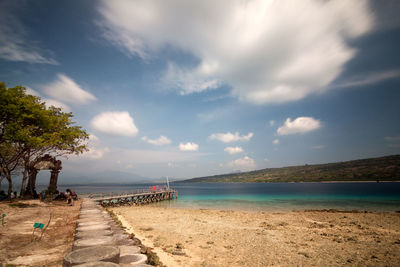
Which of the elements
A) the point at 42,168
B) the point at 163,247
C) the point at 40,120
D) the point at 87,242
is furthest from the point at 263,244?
the point at 42,168

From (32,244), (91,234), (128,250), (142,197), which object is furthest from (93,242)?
(142,197)

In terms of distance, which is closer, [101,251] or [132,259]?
[101,251]

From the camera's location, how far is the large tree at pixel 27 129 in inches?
665

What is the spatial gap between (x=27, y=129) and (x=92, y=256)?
1918 centimetres

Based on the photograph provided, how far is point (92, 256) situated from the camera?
464 centimetres

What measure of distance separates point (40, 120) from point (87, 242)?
19.2m

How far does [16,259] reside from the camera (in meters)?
6.34

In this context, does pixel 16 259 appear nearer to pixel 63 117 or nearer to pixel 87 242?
pixel 87 242

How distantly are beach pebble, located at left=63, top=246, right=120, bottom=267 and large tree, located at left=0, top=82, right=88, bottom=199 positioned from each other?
17.6 m

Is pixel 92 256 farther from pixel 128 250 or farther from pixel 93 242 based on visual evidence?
pixel 128 250

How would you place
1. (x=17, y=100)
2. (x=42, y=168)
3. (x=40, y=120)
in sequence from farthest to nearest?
1. (x=42, y=168)
2. (x=40, y=120)
3. (x=17, y=100)

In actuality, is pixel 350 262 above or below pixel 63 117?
below

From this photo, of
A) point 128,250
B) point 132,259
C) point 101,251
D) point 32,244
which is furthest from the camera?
point 32,244

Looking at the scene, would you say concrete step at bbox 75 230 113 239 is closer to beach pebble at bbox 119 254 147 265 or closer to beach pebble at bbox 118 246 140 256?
beach pebble at bbox 118 246 140 256
